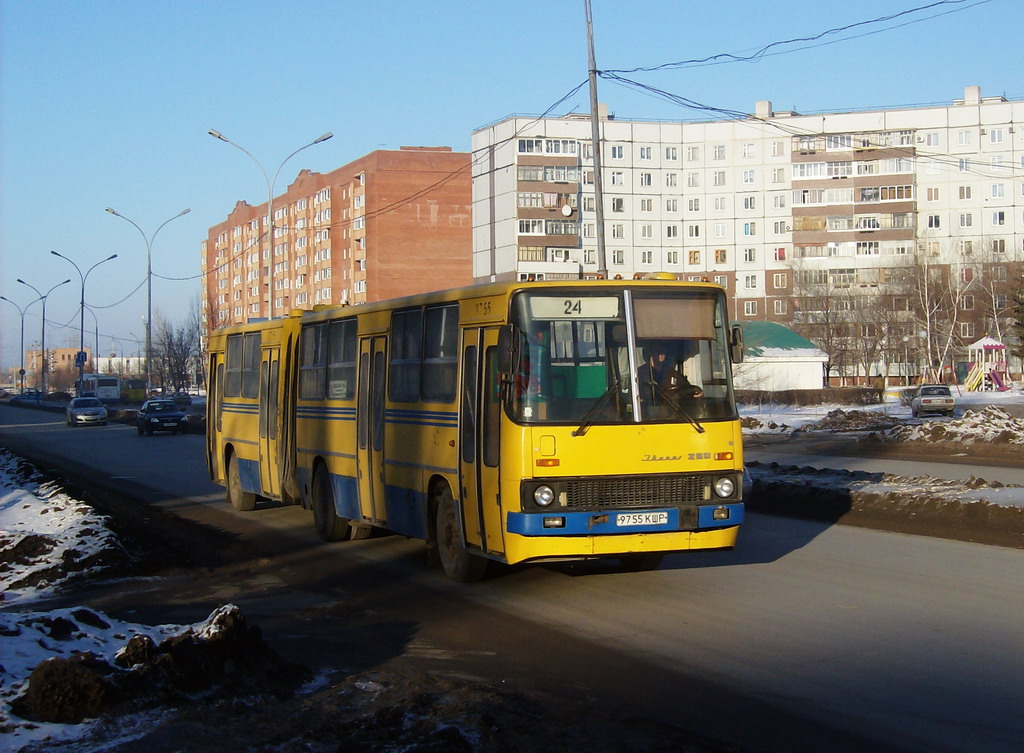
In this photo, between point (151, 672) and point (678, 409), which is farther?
point (678, 409)

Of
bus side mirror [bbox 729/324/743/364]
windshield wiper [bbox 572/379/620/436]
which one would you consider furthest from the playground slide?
windshield wiper [bbox 572/379/620/436]

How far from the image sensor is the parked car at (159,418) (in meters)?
47.1

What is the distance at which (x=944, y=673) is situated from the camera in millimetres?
7145

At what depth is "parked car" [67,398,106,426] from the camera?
191ft

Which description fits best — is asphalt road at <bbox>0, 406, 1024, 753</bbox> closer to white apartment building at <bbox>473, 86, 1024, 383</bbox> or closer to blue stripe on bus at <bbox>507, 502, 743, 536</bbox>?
blue stripe on bus at <bbox>507, 502, 743, 536</bbox>

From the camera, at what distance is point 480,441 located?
401 inches

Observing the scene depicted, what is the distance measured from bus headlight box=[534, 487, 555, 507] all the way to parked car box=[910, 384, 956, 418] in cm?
4497

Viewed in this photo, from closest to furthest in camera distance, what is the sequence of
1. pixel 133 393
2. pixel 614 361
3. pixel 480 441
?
1. pixel 614 361
2. pixel 480 441
3. pixel 133 393

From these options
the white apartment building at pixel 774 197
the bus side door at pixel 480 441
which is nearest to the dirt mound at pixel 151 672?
the bus side door at pixel 480 441

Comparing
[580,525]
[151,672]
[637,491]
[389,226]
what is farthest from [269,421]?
[389,226]

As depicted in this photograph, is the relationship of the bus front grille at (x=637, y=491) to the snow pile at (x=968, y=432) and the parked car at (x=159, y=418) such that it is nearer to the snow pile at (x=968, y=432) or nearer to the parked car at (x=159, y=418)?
the snow pile at (x=968, y=432)

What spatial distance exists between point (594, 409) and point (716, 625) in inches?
82.0

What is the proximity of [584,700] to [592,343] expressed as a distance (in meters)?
3.86

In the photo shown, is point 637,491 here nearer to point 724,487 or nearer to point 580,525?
point 580,525
